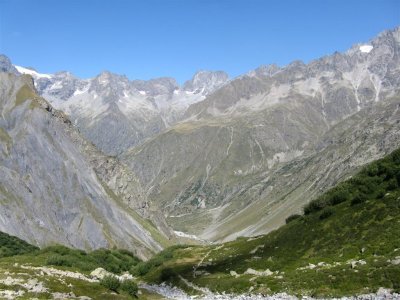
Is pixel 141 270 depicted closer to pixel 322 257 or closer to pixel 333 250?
pixel 322 257

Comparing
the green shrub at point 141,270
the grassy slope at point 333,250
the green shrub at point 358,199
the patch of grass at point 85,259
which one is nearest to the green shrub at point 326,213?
the grassy slope at point 333,250

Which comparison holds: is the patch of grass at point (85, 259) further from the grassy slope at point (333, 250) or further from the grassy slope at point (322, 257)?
the grassy slope at point (333, 250)

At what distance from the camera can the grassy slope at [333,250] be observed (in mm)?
42312

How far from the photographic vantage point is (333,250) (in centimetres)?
5525

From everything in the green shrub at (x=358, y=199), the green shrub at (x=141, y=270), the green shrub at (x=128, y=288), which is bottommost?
the green shrub at (x=141, y=270)

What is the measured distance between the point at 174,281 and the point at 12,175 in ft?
458

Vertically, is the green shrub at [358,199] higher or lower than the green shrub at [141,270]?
higher

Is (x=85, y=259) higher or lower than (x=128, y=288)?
lower

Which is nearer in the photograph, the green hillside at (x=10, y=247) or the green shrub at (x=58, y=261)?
the green shrub at (x=58, y=261)

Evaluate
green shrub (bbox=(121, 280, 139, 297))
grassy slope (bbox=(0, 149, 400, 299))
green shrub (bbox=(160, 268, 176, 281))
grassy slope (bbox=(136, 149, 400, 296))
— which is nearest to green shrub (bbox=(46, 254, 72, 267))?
grassy slope (bbox=(0, 149, 400, 299))

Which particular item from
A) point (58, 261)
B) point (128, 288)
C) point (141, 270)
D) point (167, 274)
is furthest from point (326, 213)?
point (141, 270)

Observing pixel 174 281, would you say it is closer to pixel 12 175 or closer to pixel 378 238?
pixel 378 238

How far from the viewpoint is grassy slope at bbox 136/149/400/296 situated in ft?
139

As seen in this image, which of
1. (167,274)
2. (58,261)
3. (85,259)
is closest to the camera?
(58,261)
